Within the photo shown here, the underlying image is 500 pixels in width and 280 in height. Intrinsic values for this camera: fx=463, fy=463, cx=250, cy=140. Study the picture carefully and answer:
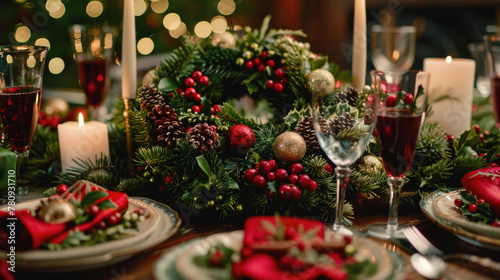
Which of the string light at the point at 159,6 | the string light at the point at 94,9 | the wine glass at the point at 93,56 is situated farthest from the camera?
the string light at the point at 159,6

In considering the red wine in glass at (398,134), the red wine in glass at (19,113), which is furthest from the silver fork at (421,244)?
the red wine in glass at (19,113)

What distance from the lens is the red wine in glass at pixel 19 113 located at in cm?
99

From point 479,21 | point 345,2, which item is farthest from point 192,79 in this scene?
point 479,21

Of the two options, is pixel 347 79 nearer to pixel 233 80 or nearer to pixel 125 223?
pixel 233 80

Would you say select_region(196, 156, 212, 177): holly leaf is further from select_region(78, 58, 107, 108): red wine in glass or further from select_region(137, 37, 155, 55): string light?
select_region(137, 37, 155, 55): string light

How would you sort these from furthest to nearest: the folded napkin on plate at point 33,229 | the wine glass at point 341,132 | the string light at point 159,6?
the string light at point 159,6 < the wine glass at point 341,132 < the folded napkin on plate at point 33,229

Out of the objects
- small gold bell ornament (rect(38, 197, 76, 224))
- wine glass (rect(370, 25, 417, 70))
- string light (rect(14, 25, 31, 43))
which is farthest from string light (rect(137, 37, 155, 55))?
small gold bell ornament (rect(38, 197, 76, 224))

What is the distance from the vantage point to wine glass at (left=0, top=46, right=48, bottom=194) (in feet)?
3.17

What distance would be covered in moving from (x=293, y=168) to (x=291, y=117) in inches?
6.9

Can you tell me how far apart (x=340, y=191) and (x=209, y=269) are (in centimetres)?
34

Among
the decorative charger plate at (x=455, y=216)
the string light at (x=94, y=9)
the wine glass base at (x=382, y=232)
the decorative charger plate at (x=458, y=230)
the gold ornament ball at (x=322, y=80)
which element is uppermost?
the string light at (x=94, y=9)

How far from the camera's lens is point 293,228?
73 cm

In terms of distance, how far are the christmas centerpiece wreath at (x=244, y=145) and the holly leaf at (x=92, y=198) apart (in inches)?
7.2

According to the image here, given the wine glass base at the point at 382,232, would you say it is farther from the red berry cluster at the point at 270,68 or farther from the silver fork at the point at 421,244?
the red berry cluster at the point at 270,68
